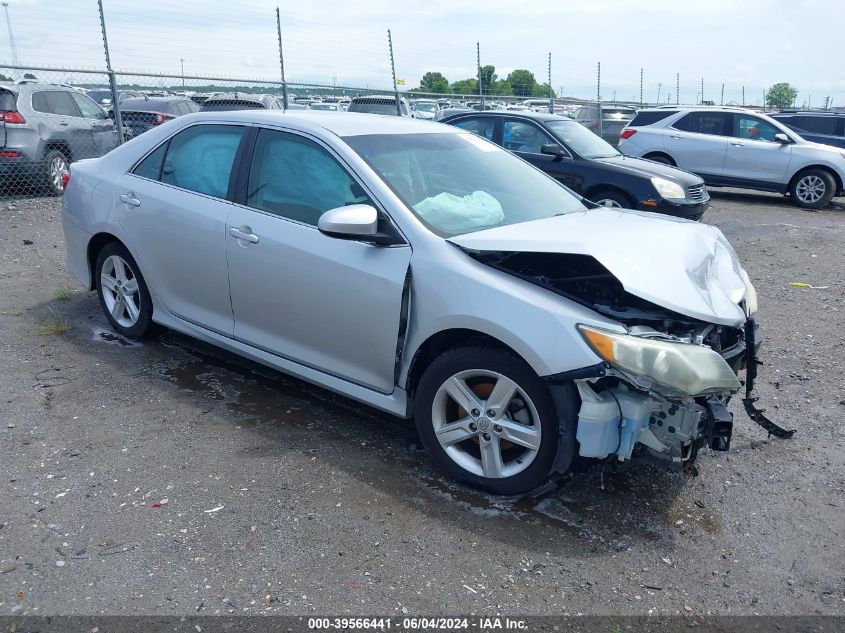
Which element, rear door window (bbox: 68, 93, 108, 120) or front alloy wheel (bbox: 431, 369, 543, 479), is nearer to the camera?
front alloy wheel (bbox: 431, 369, 543, 479)

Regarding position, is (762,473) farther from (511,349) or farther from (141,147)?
(141,147)

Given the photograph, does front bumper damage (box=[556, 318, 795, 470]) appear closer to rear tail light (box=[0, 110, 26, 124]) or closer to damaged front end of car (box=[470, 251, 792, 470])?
damaged front end of car (box=[470, 251, 792, 470])

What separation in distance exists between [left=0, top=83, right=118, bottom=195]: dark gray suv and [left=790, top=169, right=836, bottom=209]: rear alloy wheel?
1218 centimetres

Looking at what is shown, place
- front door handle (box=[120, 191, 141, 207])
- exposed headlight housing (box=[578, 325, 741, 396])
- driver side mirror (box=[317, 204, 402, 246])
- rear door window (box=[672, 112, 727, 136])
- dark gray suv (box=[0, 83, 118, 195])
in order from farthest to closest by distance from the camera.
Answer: rear door window (box=[672, 112, 727, 136])
dark gray suv (box=[0, 83, 118, 195])
front door handle (box=[120, 191, 141, 207])
driver side mirror (box=[317, 204, 402, 246])
exposed headlight housing (box=[578, 325, 741, 396])

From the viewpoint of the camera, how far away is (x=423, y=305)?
352 centimetres

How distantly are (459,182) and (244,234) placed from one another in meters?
1.25

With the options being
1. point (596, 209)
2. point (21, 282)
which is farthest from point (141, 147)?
point (596, 209)

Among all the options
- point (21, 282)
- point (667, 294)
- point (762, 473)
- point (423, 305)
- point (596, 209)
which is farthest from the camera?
point (21, 282)

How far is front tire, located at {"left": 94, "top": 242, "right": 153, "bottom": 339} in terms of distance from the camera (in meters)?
5.10

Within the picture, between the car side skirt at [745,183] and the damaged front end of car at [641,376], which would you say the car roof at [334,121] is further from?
the car side skirt at [745,183]

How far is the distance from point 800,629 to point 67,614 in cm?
264

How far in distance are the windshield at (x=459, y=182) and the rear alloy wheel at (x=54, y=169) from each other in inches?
340

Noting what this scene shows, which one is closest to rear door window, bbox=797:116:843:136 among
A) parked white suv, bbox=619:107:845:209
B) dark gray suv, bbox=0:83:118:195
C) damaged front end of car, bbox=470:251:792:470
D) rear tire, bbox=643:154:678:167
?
parked white suv, bbox=619:107:845:209

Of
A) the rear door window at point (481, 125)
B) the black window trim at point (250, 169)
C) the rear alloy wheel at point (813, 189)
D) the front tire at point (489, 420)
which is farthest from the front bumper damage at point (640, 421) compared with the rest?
the rear alloy wheel at point (813, 189)
